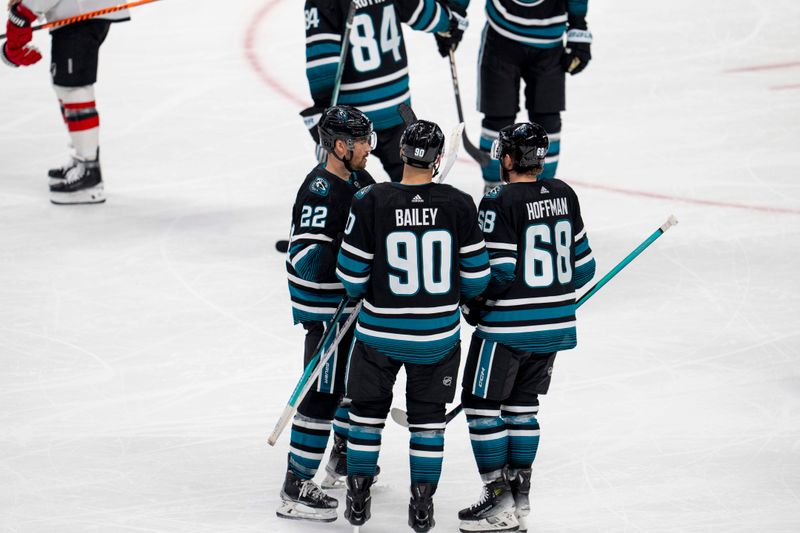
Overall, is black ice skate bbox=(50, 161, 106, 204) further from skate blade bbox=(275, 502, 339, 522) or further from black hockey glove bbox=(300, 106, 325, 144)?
skate blade bbox=(275, 502, 339, 522)

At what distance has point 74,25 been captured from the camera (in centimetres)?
606

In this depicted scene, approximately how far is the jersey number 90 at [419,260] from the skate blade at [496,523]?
653 millimetres

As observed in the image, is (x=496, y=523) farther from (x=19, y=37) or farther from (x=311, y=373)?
(x=19, y=37)

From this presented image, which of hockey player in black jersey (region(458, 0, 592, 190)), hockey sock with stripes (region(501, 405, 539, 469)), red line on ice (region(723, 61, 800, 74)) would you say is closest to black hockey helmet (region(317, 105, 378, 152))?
hockey sock with stripes (region(501, 405, 539, 469))

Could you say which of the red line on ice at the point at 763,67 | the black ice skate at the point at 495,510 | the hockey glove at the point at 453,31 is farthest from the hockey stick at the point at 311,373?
the red line on ice at the point at 763,67

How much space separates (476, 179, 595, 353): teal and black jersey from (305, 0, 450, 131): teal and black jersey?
1578 millimetres

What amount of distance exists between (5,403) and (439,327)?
1.72m

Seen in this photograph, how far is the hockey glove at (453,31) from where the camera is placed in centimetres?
540

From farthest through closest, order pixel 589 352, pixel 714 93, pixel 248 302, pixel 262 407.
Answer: pixel 714 93
pixel 248 302
pixel 589 352
pixel 262 407

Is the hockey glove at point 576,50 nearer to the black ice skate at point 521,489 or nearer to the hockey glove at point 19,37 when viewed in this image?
the hockey glove at point 19,37

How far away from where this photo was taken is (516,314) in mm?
3475

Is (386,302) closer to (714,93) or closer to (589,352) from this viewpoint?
(589,352)

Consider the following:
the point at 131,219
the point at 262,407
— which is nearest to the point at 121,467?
the point at 262,407

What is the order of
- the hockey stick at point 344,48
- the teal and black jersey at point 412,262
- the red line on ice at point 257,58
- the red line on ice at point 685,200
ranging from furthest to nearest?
the red line on ice at point 257,58 → the red line on ice at point 685,200 → the hockey stick at point 344,48 → the teal and black jersey at point 412,262
